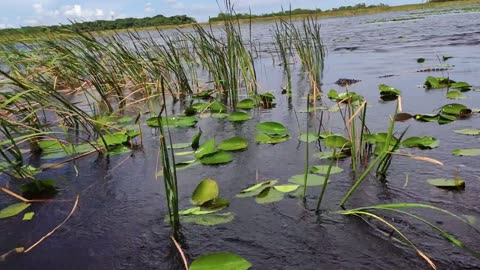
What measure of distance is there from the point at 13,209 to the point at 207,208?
1166 millimetres

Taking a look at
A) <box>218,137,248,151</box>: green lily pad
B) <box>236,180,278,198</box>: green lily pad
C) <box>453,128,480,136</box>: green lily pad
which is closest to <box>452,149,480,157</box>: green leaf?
<box>453,128,480,136</box>: green lily pad

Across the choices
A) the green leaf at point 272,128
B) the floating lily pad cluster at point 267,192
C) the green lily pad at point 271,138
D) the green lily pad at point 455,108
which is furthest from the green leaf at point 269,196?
the green lily pad at point 455,108

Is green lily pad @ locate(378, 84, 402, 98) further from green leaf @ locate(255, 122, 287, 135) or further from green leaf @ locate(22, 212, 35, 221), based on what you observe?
green leaf @ locate(22, 212, 35, 221)

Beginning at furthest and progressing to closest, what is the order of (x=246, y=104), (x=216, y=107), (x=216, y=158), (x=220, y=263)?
(x=246, y=104), (x=216, y=107), (x=216, y=158), (x=220, y=263)

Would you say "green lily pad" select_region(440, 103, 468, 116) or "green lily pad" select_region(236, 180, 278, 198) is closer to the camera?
"green lily pad" select_region(236, 180, 278, 198)

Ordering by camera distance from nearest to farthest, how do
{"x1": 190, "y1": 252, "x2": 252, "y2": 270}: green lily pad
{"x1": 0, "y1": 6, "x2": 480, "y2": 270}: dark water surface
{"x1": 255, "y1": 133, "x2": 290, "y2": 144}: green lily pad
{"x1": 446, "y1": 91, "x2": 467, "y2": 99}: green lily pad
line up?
{"x1": 190, "y1": 252, "x2": 252, "y2": 270}: green lily pad → {"x1": 0, "y1": 6, "x2": 480, "y2": 270}: dark water surface → {"x1": 255, "y1": 133, "x2": 290, "y2": 144}: green lily pad → {"x1": 446, "y1": 91, "x2": 467, "y2": 99}: green lily pad

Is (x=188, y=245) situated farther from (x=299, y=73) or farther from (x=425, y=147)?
(x=299, y=73)

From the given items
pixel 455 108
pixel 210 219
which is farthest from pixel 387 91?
pixel 210 219

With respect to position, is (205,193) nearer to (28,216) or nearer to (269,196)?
(269,196)

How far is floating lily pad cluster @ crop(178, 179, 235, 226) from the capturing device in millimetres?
2174

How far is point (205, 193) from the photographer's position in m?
2.39

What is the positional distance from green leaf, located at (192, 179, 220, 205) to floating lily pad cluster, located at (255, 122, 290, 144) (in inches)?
46.0

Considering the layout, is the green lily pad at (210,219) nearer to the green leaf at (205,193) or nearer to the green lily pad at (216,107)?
the green leaf at (205,193)

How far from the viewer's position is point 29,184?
271 cm
